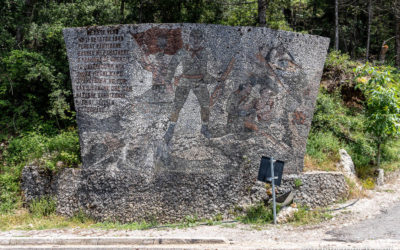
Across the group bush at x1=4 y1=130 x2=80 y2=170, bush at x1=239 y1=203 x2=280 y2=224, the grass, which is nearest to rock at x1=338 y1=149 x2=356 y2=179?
bush at x1=239 y1=203 x2=280 y2=224

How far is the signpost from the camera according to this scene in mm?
7582

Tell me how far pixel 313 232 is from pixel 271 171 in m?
1.59

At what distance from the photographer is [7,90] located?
1108cm

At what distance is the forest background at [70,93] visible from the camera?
31.2 ft

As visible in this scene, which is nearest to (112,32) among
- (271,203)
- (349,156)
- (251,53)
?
(251,53)

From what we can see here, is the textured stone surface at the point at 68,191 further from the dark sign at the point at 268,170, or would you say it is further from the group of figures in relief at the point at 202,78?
the dark sign at the point at 268,170

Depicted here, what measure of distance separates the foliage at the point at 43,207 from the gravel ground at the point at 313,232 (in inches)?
32.8

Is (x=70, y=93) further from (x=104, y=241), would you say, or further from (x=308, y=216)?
(x=308, y=216)

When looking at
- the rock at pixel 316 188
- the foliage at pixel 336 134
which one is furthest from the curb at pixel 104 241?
the foliage at pixel 336 134

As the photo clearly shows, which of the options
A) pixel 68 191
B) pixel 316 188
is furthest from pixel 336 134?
pixel 68 191

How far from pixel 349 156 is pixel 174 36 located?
6.20m

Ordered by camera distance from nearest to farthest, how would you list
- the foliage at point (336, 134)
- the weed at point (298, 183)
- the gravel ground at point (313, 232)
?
the gravel ground at point (313, 232)
the weed at point (298, 183)
the foliage at point (336, 134)

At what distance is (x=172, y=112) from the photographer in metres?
8.36

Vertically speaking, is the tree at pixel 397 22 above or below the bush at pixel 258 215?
above
